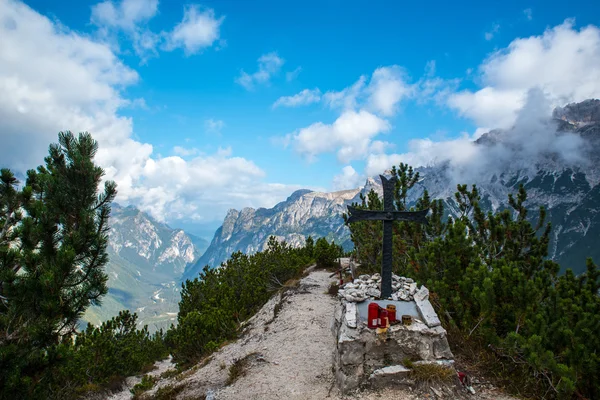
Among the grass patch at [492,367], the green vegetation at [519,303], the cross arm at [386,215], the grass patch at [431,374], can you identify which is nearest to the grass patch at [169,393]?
the grass patch at [431,374]

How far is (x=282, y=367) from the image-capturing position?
41.1 feet

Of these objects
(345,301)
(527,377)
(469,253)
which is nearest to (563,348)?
(527,377)

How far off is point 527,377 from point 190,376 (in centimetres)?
1226

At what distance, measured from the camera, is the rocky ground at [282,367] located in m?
9.73

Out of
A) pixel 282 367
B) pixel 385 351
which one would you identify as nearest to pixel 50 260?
pixel 282 367

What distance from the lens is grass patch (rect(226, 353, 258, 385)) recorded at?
40.3ft

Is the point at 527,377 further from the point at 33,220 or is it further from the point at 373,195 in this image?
the point at 373,195

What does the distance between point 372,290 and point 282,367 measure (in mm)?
4361

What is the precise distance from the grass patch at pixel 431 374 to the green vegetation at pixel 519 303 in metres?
1.93

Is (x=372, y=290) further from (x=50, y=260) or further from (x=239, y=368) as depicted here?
(x=50, y=260)

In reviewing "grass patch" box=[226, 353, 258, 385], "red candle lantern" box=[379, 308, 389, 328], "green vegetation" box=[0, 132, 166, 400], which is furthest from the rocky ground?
"green vegetation" box=[0, 132, 166, 400]

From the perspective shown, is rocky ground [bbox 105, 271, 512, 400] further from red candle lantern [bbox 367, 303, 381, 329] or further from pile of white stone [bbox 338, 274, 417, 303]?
pile of white stone [bbox 338, 274, 417, 303]

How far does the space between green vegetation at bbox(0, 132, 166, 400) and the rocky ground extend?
4757mm

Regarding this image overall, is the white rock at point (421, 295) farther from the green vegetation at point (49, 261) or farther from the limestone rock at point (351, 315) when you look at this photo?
the green vegetation at point (49, 261)
